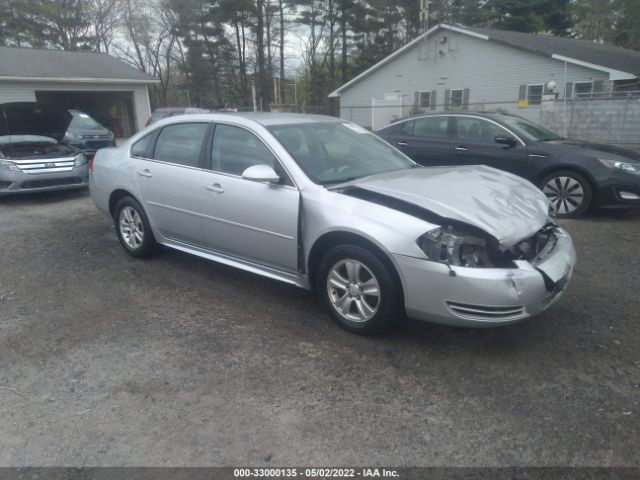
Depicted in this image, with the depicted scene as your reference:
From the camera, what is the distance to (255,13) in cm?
3566

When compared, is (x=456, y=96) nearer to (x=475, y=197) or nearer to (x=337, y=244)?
(x=475, y=197)

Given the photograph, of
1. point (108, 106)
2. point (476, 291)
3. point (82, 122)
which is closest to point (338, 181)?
point (476, 291)

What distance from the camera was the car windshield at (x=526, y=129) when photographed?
7.64 metres

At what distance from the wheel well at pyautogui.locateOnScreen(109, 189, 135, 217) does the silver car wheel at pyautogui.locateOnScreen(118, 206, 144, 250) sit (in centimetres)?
14

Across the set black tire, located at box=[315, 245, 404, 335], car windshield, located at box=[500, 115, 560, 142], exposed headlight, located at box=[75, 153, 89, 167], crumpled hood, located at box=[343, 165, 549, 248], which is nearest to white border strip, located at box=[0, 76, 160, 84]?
exposed headlight, located at box=[75, 153, 89, 167]

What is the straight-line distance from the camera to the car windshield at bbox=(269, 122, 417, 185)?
412 centimetres

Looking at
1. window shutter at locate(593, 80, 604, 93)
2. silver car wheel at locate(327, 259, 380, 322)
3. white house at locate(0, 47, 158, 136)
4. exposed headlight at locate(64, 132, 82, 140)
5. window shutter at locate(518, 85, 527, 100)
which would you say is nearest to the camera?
silver car wheel at locate(327, 259, 380, 322)

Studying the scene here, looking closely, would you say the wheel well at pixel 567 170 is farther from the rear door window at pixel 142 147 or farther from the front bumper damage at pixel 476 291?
the rear door window at pixel 142 147

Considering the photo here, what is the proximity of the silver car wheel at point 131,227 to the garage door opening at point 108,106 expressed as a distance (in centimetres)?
2195

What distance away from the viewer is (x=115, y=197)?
561 centimetres

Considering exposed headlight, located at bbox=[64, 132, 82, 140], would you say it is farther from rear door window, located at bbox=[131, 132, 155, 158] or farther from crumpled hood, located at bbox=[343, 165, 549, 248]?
crumpled hood, located at bbox=[343, 165, 549, 248]

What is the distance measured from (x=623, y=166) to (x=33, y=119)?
406 inches

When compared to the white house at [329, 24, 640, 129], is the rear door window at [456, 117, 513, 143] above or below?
below

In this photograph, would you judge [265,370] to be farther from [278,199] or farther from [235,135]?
[235,135]
